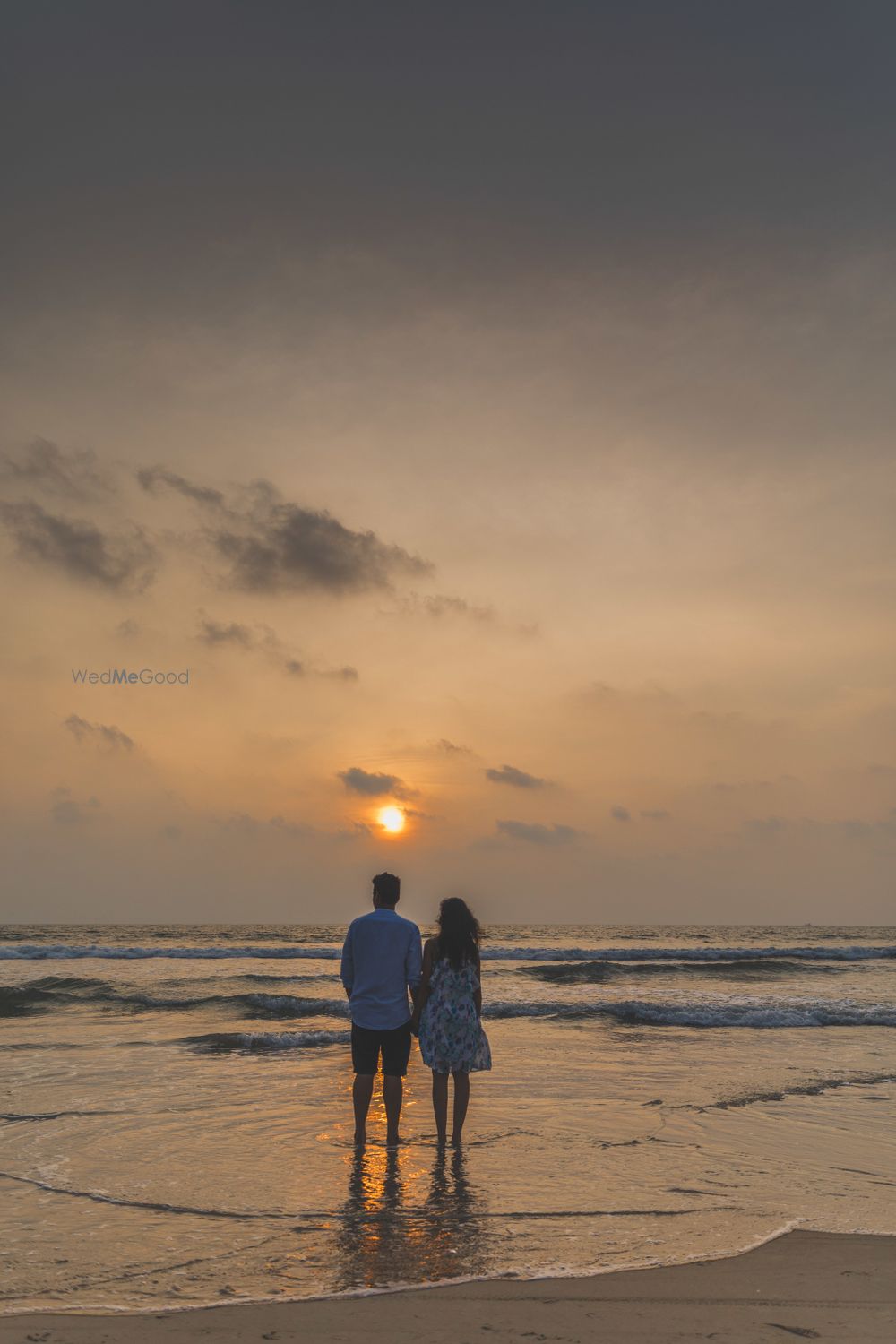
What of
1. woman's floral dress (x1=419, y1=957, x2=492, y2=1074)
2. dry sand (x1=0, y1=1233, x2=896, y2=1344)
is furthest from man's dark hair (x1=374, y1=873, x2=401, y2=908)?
dry sand (x1=0, y1=1233, x2=896, y2=1344)

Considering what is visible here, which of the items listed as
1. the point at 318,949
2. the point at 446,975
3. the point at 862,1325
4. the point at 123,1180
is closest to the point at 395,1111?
the point at 446,975

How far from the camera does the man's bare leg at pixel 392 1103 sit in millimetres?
8000

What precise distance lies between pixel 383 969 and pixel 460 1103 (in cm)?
138

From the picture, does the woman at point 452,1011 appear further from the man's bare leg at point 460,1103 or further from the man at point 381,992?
the man at point 381,992

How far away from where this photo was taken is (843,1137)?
338 inches

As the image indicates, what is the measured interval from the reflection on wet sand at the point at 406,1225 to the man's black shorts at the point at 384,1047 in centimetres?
64

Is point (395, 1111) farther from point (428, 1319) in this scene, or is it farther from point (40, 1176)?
point (428, 1319)

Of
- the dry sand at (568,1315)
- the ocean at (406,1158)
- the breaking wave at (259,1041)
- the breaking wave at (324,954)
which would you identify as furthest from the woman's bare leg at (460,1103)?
the breaking wave at (324,954)

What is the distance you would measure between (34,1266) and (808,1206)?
4716 mm

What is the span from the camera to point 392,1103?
7996 millimetres

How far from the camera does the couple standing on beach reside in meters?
7.87

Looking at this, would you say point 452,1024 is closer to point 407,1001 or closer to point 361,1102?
point 407,1001

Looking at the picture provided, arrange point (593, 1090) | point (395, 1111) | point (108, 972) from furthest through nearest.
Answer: point (108, 972)
point (593, 1090)
point (395, 1111)

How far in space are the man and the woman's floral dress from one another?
0.75ft
